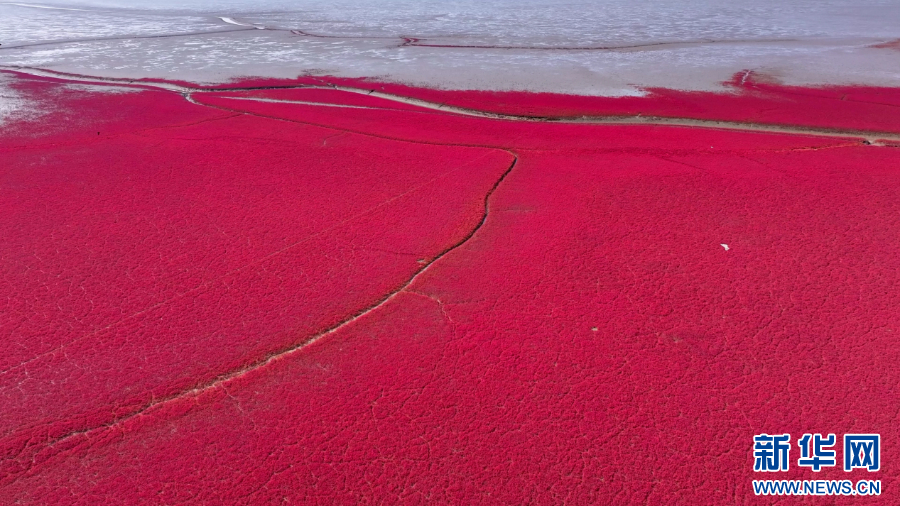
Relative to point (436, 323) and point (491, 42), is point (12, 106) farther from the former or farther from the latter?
point (491, 42)

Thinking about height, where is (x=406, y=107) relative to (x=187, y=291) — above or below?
above

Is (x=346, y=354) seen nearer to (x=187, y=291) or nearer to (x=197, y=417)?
(x=197, y=417)

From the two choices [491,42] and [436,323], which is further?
[491,42]

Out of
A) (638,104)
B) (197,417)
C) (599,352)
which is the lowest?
(197,417)

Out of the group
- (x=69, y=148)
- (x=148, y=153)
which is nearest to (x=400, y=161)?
(x=148, y=153)

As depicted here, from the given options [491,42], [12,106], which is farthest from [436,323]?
[491,42]

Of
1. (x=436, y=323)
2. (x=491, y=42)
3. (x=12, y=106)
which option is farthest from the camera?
(x=491, y=42)
